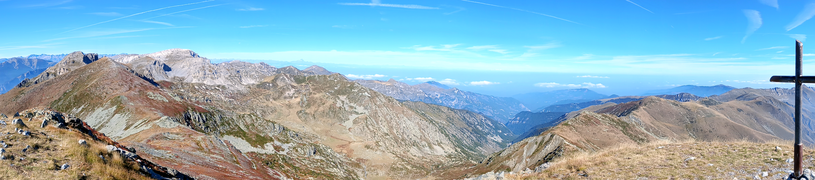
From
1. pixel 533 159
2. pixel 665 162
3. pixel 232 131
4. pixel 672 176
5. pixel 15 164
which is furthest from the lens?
pixel 232 131

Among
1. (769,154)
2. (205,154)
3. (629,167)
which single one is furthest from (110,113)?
(769,154)

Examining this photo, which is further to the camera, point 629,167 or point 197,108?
point 197,108

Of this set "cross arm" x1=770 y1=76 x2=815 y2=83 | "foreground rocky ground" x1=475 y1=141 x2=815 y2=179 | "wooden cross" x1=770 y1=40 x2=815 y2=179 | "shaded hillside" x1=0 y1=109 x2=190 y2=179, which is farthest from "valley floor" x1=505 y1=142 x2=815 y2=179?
"shaded hillside" x1=0 y1=109 x2=190 y2=179

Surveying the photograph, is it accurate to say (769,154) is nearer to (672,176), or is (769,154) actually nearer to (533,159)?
(672,176)

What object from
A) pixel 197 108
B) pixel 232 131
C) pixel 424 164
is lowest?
pixel 424 164

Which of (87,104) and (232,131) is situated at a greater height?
(87,104)

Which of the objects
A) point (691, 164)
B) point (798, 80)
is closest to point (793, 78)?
point (798, 80)

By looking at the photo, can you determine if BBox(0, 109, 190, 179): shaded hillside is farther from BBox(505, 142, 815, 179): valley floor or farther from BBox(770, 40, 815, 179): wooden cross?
BBox(770, 40, 815, 179): wooden cross

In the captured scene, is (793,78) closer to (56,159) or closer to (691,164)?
(691,164)

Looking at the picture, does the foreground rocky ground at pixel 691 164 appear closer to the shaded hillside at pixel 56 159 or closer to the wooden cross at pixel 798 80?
the wooden cross at pixel 798 80
